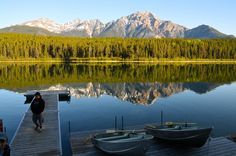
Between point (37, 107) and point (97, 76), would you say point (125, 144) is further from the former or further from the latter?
point (97, 76)

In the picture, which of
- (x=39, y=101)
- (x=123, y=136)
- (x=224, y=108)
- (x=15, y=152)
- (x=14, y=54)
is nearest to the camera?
(x=15, y=152)

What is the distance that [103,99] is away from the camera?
63656 millimetres

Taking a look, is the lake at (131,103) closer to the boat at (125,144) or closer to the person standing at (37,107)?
the person standing at (37,107)

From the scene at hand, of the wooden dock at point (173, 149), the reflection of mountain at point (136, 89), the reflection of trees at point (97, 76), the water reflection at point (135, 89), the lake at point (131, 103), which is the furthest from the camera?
the reflection of trees at point (97, 76)

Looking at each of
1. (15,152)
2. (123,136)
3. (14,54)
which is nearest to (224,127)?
(123,136)

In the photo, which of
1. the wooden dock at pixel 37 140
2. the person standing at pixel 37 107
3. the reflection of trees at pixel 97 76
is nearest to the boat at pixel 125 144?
the wooden dock at pixel 37 140

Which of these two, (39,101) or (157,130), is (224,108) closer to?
(157,130)

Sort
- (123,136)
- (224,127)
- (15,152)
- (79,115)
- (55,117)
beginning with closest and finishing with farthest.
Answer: (15,152)
(123,136)
(55,117)
(224,127)
(79,115)

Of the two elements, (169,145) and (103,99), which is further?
(103,99)

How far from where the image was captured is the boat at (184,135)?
27.1 m

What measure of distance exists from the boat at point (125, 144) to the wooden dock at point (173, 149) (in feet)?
2.95

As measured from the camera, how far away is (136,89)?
7838cm

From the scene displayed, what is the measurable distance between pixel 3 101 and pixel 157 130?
39.2 metres

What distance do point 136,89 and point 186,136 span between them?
50.8 meters
